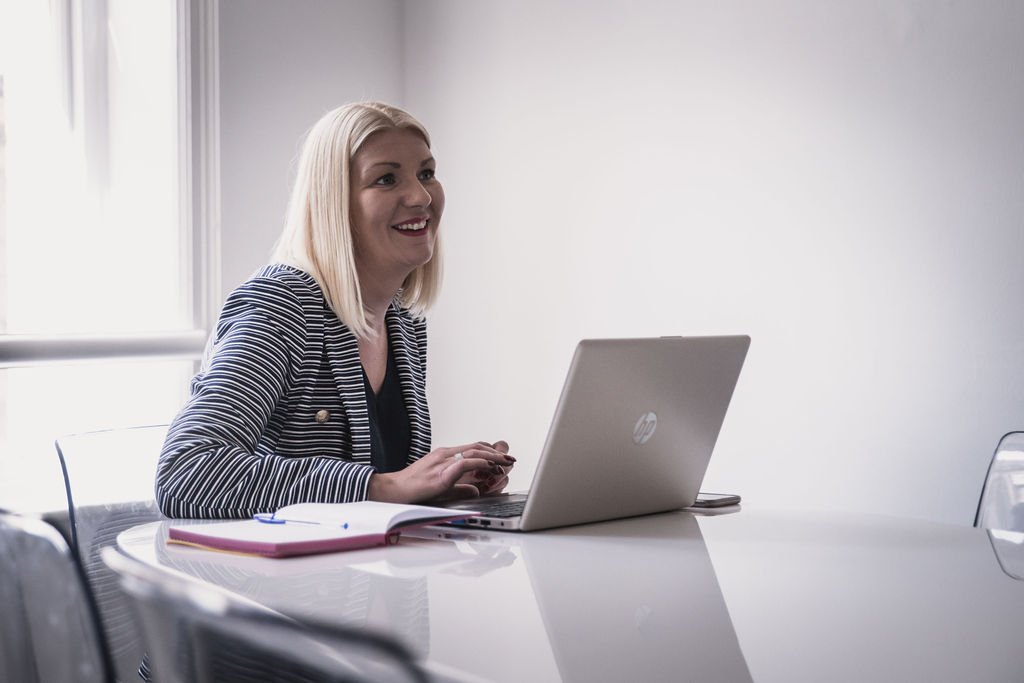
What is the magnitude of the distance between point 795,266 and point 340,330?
1.44 metres

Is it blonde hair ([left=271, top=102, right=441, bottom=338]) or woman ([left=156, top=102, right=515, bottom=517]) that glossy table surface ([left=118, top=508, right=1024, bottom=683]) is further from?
blonde hair ([left=271, top=102, right=441, bottom=338])

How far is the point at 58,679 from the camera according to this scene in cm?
90

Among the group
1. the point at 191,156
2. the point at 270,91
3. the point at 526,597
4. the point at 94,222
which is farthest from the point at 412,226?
the point at 270,91

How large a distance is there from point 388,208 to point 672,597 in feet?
3.67

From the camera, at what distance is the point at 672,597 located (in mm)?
1095

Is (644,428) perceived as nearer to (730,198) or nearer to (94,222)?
(730,198)

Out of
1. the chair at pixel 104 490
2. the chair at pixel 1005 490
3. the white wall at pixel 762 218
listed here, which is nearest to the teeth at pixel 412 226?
the chair at pixel 104 490

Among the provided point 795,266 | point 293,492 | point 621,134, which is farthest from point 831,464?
point 293,492

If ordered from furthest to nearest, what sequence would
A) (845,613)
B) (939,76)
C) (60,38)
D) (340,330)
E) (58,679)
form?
(60,38)
(939,76)
(340,330)
(845,613)
(58,679)

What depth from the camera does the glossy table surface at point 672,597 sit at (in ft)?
2.86

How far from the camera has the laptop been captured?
137 centimetres

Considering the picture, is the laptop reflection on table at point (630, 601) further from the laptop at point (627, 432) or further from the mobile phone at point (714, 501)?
the mobile phone at point (714, 501)

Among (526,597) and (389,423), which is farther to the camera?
(389,423)

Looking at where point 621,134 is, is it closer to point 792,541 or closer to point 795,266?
point 795,266
